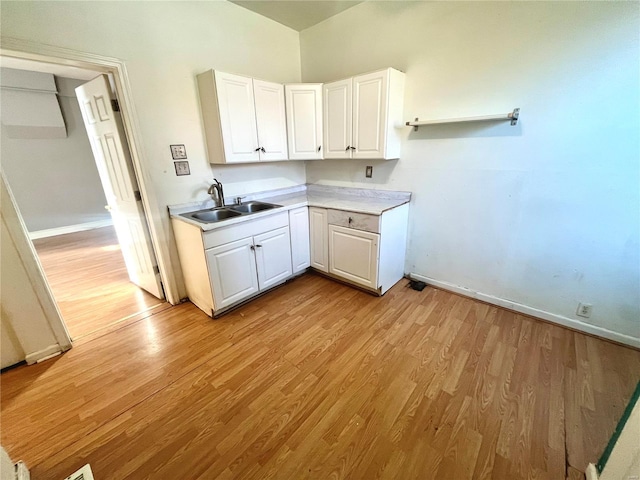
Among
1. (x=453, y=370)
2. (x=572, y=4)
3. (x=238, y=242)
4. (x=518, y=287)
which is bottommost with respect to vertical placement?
(x=453, y=370)

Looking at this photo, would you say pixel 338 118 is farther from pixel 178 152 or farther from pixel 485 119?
pixel 178 152

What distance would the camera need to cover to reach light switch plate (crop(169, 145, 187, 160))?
7.75ft

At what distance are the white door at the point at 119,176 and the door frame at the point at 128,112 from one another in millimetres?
72

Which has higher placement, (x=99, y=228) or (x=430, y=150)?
(x=430, y=150)

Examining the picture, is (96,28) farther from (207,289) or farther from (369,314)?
(369,314)

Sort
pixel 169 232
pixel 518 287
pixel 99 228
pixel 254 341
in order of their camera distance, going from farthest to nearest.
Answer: pixel 99 228 → pixel 169 232 → pixel 518 287 → pixel 254 341

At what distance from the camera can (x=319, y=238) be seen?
2914 mm

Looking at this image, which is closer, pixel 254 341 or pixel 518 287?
pixel 254 341

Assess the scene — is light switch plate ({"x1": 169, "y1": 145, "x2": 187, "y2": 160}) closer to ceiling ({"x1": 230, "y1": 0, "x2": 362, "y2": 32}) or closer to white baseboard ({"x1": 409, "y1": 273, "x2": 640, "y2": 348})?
ceiling ({"x1": 230, "y1": 0, "x2": 362, "y2": 32})

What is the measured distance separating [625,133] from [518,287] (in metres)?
1.29

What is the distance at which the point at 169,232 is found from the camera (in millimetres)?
2461

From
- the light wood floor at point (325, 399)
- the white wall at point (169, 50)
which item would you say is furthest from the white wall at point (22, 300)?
the white wall at point (169, 50)

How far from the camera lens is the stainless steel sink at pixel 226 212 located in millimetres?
2504

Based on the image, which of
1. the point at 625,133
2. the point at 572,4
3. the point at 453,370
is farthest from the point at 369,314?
the point at 572,4
